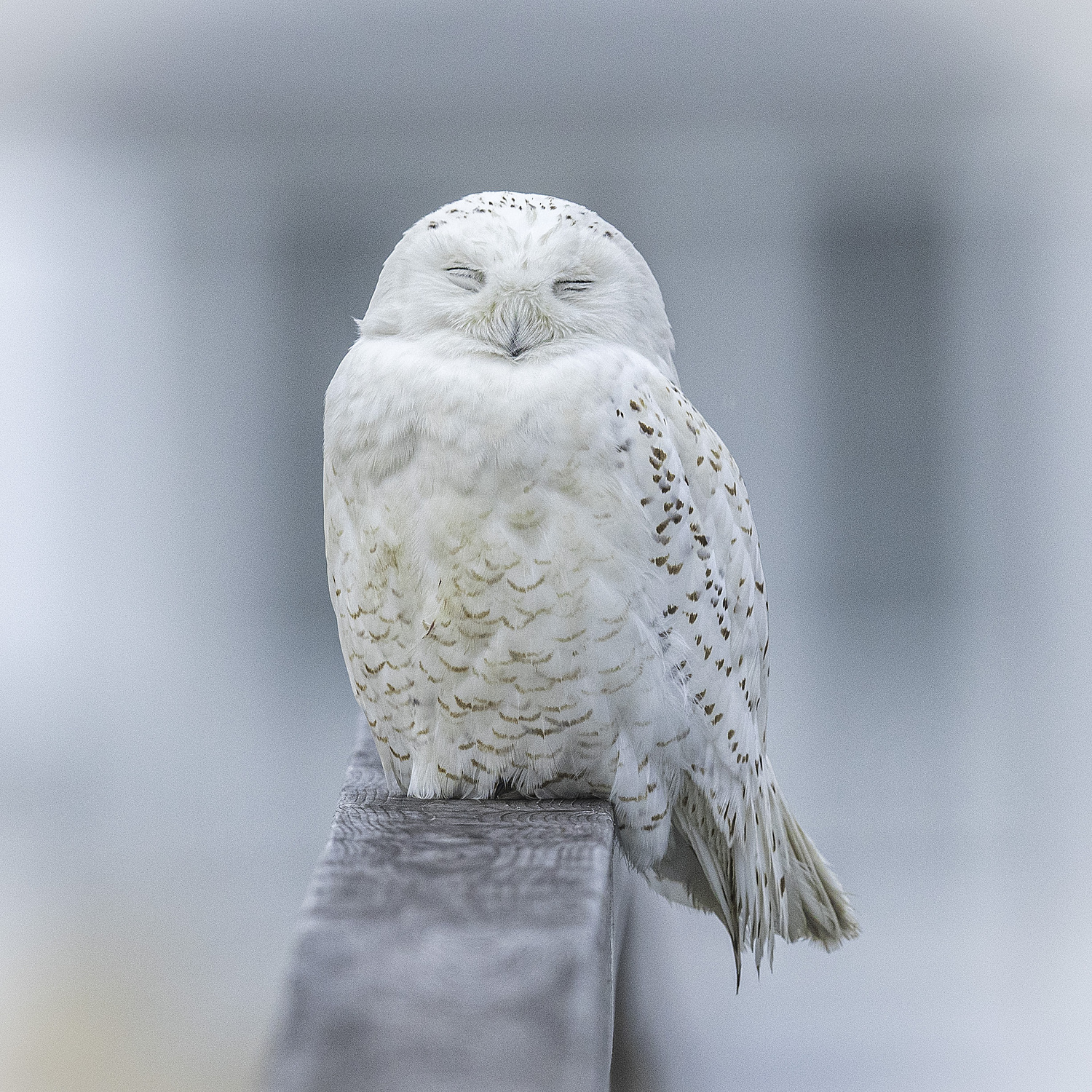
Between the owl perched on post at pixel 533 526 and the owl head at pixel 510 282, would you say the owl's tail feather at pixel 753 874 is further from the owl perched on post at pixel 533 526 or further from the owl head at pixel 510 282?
the owl head at pixel 510 282

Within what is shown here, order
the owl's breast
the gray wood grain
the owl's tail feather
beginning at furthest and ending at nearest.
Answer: the owl's tail feather → the owl's breast → the gray wood grain

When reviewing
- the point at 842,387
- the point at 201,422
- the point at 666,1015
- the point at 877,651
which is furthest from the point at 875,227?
the point at 666,1015

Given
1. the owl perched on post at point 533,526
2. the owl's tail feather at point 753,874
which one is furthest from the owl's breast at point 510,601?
the owl's tail feather at point 753,874

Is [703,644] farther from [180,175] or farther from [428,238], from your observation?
[180,175]

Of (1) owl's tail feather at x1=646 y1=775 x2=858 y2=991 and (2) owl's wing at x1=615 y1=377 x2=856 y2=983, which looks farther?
(1) owl's tail feather at x1=646 y1=775 x2=858 y2=991

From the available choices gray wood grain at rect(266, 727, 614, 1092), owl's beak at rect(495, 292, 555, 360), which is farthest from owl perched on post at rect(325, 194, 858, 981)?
gray wood grain at rect(266, 727, 614, 1092)

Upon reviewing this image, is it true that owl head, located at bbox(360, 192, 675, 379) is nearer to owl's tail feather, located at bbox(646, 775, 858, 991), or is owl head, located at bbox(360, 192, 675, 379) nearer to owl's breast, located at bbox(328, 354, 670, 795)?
owl's breast, located at bbox(328, 354, 670, 795)
